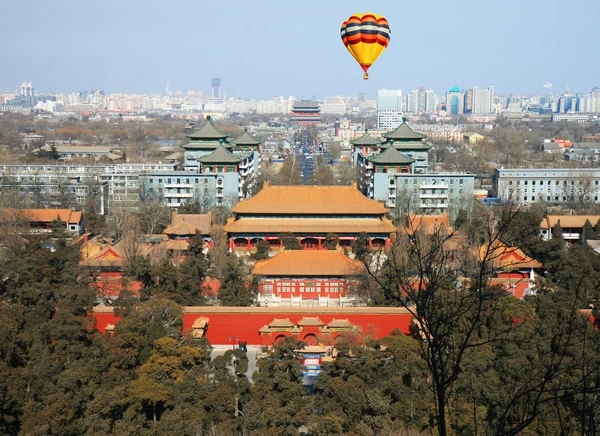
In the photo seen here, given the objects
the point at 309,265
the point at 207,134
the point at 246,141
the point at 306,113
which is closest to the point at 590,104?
the point at 306,113

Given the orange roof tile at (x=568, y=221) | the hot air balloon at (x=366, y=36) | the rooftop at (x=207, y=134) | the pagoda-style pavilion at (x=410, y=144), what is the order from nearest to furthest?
the hot air balloon at (x=366, y=36) → the orange roof tile at (x=568, y=221) → the pagoda-style pavilion at (x=410, y=144) → the rooftop at (x=207, y=134)

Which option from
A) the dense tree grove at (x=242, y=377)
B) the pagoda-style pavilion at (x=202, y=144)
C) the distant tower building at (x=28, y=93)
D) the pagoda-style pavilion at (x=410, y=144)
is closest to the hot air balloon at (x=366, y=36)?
the dense tree grove at (x=242, y=377)

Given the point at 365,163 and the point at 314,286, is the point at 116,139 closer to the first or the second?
the point at 365,163

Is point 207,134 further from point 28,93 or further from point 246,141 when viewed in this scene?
point 28,93

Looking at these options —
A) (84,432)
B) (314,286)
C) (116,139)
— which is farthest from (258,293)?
(116,139)

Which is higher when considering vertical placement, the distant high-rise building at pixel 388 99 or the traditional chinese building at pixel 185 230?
the distant high-rise building at pixel 388 99

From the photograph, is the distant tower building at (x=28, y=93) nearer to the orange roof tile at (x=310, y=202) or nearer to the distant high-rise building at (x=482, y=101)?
the distant high-rise building at (x=482, y=101)

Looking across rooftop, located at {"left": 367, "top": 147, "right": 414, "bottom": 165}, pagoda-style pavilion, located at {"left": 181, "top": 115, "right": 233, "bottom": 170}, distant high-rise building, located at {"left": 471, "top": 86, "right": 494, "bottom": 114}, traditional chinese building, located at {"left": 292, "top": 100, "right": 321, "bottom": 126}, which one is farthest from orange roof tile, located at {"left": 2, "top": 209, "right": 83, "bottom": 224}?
distant high-rise building, located at {"left": 471, "top": 86, "right": 494, "bottom": 114}
